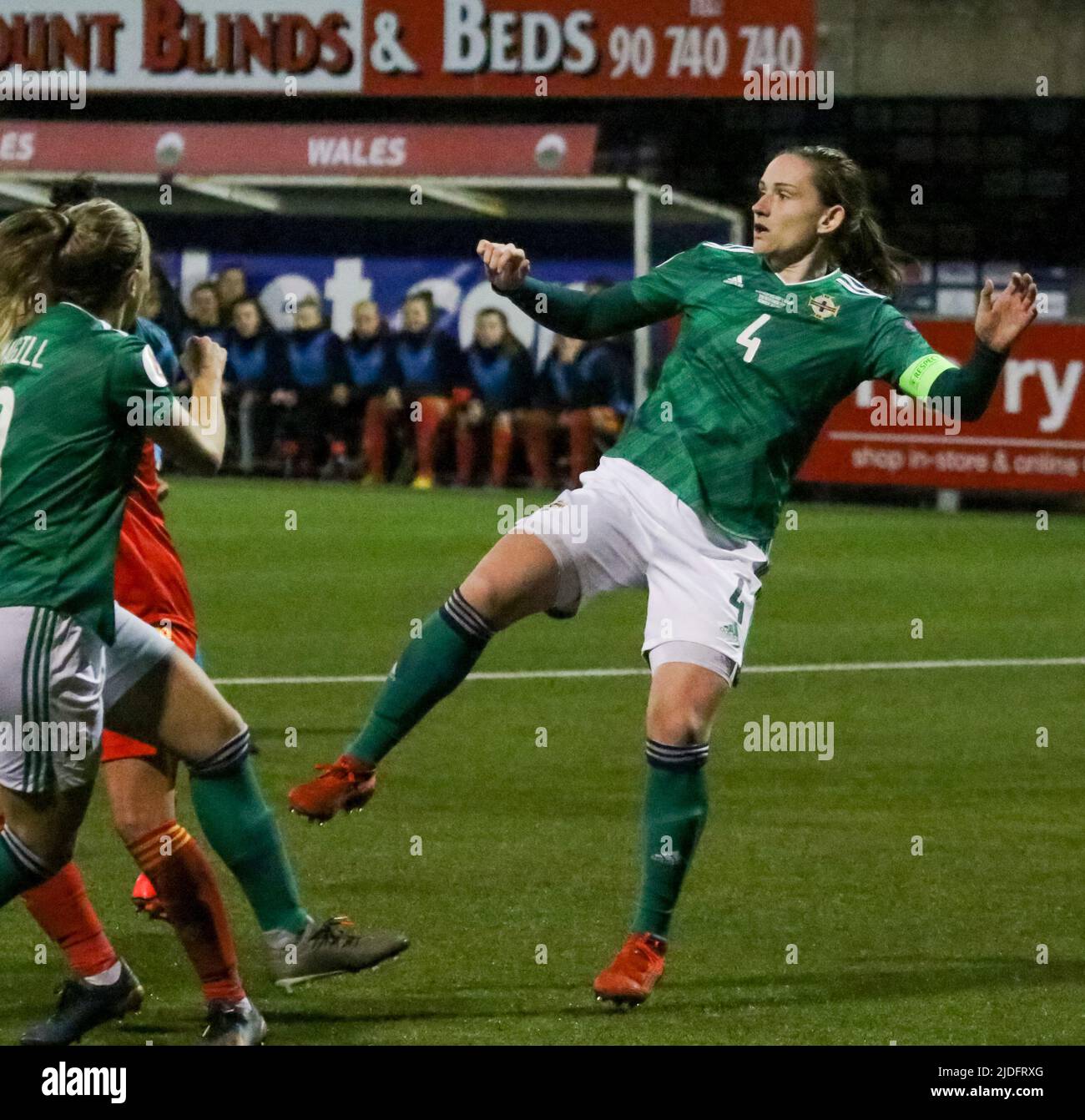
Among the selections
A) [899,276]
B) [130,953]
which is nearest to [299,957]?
[130,953]

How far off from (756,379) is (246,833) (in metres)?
1.70

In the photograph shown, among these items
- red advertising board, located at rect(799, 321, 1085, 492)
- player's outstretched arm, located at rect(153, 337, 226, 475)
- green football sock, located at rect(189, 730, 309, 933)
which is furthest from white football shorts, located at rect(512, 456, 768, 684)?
red advertising board, located at rect(799, 321, 1085, 492)

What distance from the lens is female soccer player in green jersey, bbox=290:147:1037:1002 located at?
633 centimetres

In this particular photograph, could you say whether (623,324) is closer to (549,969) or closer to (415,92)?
(549,969)

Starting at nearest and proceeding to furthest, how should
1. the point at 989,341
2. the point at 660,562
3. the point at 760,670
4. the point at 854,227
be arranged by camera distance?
the point at 989,341, the point at 660,562, the point at 854,227, the point at 760,670

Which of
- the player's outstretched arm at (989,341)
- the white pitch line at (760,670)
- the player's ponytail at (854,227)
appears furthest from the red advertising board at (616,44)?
the player's outstretched arm at (989,341)

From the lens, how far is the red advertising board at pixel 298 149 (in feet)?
86.5

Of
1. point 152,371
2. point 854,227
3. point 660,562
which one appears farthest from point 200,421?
point 854,227

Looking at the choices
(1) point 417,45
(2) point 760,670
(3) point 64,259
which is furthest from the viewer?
(1) point 417,45

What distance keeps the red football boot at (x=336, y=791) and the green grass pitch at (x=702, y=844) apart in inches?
18.4

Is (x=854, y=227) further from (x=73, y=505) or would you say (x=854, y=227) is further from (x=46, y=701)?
(x=46, y=701)

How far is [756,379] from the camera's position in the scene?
255 inches

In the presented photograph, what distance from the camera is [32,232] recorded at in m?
5.48

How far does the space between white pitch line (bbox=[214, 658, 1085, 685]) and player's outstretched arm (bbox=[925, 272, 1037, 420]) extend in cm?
642
